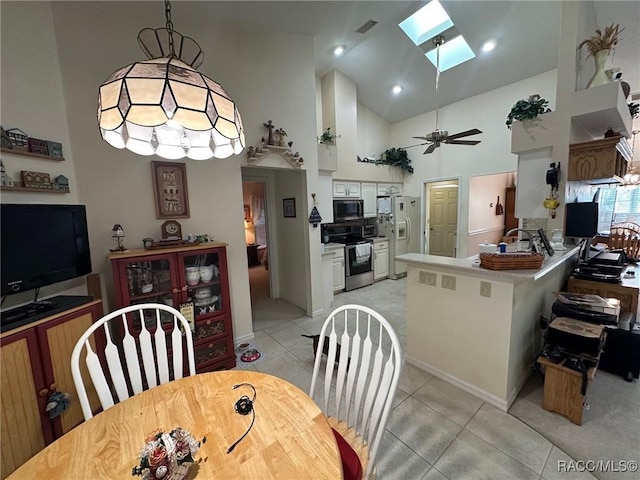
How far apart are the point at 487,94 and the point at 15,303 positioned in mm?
6680

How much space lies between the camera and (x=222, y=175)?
280 centimetres

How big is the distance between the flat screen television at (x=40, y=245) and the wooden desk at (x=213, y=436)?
1.12 metres

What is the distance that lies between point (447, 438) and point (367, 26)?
14.3ft

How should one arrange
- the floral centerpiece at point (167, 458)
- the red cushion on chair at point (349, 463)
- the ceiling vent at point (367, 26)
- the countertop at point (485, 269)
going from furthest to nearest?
the ceiling vent at point (367, 26) < the countertop at point (485, 269) < the red cushion on chair at point (349, 463) < the floral centerpiece at point (167, 458)

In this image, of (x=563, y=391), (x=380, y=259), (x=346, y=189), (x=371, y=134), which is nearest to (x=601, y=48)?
(x=563, y=391)

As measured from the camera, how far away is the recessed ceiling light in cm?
386

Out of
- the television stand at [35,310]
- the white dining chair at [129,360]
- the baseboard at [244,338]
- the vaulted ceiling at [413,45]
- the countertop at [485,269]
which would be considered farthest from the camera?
the baseboard at [244,338]

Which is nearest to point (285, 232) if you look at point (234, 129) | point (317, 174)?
point (317, 174)

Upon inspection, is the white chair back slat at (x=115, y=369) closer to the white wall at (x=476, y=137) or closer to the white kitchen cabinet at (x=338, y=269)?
the white kitchen cabinet at (x=338, y=269)

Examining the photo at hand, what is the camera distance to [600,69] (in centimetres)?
253

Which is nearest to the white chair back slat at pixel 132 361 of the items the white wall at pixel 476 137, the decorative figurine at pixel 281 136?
the decorative figurine at pixel 281 136

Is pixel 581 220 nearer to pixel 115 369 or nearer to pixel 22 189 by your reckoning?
pixel 115 369

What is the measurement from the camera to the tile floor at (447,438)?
1.51 metres

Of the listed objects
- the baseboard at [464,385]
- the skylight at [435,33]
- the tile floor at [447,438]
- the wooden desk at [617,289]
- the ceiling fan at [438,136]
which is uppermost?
the skylight at [435,33]
